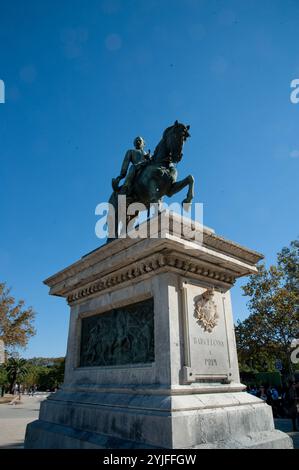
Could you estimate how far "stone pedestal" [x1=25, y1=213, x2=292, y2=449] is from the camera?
12.2ft

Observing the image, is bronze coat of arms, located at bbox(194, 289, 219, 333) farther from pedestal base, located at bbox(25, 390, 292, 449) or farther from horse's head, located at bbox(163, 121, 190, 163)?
horse's head, located at bbox(163, 121, 190, 163)

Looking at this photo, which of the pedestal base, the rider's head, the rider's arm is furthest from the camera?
the rider's head

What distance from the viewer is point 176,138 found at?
5.78 meters

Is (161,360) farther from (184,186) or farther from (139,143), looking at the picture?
(139,143)

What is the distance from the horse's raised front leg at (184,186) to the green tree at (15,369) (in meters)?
48.6

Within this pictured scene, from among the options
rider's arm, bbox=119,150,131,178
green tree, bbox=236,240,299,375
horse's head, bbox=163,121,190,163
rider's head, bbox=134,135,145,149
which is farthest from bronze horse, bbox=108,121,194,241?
green tree, bbox=236,240,299,375

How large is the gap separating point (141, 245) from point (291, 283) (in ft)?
69.6

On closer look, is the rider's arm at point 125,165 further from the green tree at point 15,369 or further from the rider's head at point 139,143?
the green tree at point 15,369

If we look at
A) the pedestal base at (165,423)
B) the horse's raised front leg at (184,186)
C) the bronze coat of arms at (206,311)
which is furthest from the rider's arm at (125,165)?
the pedestal base at (165,423)

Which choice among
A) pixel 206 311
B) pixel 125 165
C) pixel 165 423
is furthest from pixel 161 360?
pixel 125 165

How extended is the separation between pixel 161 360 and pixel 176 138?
365 centimetres

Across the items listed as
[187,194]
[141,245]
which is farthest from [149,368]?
[187,194]

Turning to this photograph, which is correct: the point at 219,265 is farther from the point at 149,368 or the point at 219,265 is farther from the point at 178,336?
the point at 149,368

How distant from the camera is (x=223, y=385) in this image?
4367mm
